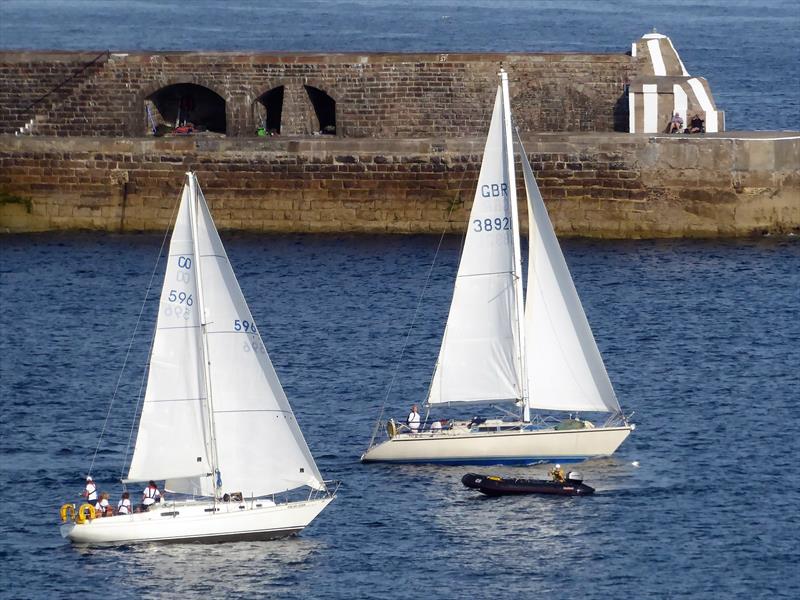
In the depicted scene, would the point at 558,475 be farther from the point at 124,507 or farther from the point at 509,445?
the point at 124,507

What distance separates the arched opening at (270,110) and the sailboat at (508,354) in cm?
2762

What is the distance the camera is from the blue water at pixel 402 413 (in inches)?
1369

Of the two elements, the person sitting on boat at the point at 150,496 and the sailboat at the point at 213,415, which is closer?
the person sitting on boat at the point at 150,496

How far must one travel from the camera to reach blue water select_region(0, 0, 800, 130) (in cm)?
10831

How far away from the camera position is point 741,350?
4994 centimetres

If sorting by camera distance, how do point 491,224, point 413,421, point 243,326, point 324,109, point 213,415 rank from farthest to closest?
1. point 324,109
2. point 491,224
3. point 413,421
4. point 243,326
5. point 213,415

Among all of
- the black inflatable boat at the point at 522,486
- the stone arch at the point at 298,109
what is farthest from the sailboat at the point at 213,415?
the stone arch at the point at 298,109

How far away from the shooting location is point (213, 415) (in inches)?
1432

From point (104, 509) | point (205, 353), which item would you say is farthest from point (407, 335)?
point (104, 509)

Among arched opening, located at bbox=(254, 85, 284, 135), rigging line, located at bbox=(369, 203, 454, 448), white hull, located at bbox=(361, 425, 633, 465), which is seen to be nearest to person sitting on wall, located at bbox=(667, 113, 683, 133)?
rigging line, located at bbox=(369, 203, 454, 448)

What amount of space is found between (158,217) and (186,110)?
8328 mm

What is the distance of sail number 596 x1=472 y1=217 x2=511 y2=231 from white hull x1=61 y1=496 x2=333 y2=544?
26.6ft

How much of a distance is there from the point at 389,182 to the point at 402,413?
776 inches

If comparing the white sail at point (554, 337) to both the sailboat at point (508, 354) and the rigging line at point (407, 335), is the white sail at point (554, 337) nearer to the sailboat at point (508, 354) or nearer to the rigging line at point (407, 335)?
the sailboat at point (508, 354)
